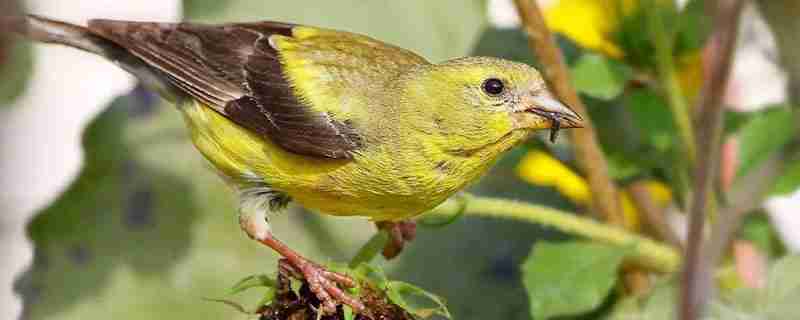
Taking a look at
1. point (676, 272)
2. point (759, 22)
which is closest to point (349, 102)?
point (676, 272)

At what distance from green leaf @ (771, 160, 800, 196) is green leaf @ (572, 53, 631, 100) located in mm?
186

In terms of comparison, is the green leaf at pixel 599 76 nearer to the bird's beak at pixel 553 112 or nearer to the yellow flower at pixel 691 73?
the yellow flower at pixel 691 73

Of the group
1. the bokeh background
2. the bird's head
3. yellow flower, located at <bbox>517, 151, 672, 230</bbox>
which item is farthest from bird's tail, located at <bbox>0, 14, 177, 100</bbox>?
yellow flower, located at <bbox>517, 151, 672, 230</bbox>

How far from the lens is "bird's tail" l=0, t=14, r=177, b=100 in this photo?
3.82 ft

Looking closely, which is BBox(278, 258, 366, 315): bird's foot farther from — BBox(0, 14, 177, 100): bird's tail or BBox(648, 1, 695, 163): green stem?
BBox(648, 1, 695, 163): green stem

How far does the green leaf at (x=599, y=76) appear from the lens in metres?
1.25

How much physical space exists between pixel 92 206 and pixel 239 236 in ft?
0.59

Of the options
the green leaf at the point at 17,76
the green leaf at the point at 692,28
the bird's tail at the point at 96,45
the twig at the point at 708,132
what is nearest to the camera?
the twig at the point at 708,132

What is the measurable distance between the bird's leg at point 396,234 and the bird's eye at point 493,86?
0.19 m

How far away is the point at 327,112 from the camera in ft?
3.56

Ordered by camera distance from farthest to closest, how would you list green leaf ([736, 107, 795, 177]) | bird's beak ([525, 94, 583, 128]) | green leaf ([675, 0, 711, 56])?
green leaf ([675, 0, 711, 56]) < green leaf ([736, 107, 795, 177]) < bird's beak ([525, 94, 583, 128])

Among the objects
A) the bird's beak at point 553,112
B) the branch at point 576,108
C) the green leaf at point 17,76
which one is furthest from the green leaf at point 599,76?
the green leaf at point 17,76

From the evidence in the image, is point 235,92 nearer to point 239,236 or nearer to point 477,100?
point 477,100

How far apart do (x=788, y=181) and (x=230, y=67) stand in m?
0.58
